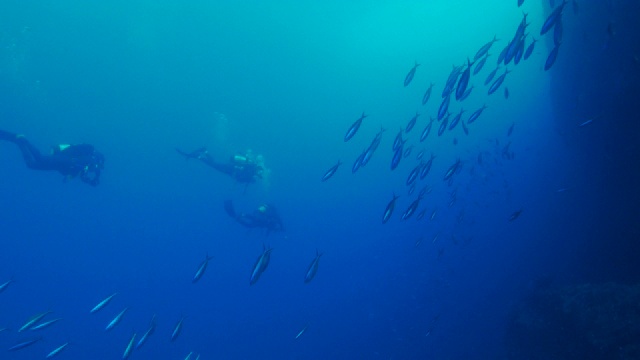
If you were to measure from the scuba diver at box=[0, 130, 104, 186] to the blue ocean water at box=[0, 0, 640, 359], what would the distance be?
222 inches

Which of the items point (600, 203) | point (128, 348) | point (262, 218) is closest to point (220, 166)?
point (262, 218)

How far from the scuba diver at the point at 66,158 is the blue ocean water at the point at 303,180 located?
5.64 m

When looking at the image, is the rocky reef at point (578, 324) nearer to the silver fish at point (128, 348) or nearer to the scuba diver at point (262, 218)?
the scuba diver at point (262, 218)

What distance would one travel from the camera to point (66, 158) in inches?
440

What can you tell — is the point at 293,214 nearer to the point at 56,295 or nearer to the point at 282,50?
the point at 282,50

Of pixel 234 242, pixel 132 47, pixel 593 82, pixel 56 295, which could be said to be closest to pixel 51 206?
pixel 56 295

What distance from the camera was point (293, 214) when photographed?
80000 millimetres

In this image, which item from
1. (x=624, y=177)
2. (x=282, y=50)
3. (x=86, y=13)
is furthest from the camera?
(x=282, y=50)

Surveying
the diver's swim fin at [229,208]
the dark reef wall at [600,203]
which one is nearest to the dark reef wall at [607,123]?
the dark reef wall at [600,203]

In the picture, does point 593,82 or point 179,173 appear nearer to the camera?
point 593,82

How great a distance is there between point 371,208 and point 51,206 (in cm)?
7448

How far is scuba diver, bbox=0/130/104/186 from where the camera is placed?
11.2 meters

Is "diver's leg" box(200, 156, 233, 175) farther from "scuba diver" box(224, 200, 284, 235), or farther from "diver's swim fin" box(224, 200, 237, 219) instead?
"scuba diver" box(224, 200, 284, 235)

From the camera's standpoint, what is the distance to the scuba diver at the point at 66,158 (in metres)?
11.2
